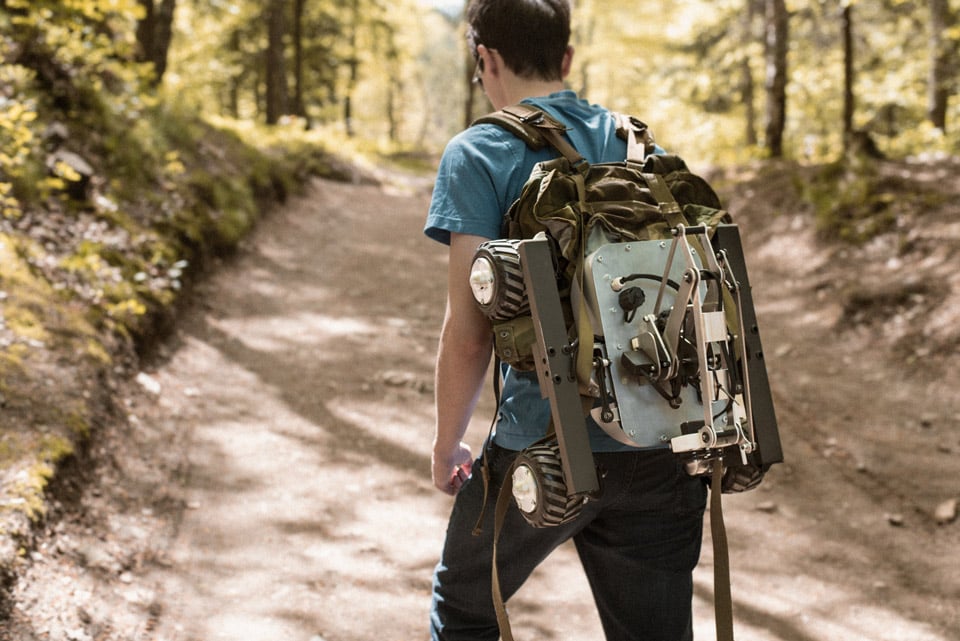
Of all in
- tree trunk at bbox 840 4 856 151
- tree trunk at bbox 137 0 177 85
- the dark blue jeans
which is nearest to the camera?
the dark blue jeans

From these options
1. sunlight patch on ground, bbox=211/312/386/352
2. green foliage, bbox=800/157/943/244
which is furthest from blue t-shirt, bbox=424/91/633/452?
green foliage, bbox=800/157/943/244

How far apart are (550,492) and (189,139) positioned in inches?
354

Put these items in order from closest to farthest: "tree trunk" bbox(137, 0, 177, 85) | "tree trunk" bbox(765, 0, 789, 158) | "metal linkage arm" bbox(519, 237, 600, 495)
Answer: "metal linkage arm" bbox(519, 237, 600, 495) < "tree trunk" bbox(137, 0, 177, 85) < "tree trunk" bbox(765, 0, 789, 158)

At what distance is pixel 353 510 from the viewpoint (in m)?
4.83

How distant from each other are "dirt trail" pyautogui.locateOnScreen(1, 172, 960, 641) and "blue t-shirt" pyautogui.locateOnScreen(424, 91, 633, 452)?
2.03 metres

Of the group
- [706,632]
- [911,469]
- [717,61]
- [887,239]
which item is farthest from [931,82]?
[706,632]

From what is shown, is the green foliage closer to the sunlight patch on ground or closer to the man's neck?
the sunlight patch on ground

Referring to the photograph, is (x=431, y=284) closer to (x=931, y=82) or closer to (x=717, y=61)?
(x=931, y=82)

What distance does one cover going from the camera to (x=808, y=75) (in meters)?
17.9

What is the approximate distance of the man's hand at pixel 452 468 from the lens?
231 cm

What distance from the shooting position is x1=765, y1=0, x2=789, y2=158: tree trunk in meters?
13.5

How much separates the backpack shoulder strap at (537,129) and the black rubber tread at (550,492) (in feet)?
2.32

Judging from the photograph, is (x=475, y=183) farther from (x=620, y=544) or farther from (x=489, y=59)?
(x=620, y=544)

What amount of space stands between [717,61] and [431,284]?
16001mm
